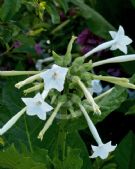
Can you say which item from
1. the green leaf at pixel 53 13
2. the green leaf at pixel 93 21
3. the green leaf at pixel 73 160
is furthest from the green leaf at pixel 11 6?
the green leaf at pixel 93 21

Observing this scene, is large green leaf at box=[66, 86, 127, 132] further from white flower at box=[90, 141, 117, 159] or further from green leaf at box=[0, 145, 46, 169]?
green leaf at box=[0, 145, 46, 169]

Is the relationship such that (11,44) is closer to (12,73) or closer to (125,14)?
(125,14)

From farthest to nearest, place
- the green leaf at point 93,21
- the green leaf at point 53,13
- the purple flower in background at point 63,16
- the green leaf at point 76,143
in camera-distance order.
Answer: the purple flower in background at point 63,16
the green leaf at point 93,21
the green leaf at point 53,13
the green leaf at point 76,143

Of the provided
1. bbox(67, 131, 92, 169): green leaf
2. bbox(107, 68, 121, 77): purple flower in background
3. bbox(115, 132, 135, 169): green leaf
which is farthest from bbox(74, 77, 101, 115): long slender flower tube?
bbox(107, 68, 121, 77): purple flower in background

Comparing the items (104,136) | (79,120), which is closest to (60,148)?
(79,120)

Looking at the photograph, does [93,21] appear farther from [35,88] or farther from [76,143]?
[35,88]

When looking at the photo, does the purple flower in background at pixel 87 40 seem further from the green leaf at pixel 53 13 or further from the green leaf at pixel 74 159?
the green leaf at pixel 74 159

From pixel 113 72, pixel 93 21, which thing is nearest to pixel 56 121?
pixel 93 21
